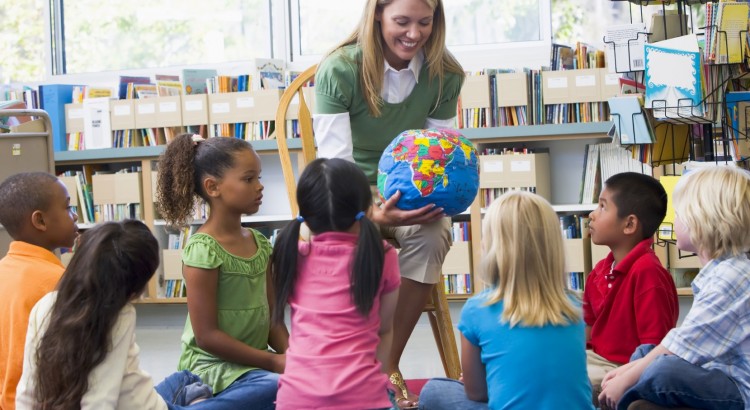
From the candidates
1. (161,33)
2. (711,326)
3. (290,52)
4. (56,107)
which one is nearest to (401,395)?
(711,326)

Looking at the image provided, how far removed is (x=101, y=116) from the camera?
514 centimetres

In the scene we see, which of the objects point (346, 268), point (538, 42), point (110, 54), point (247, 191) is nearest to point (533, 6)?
point (538, 42)

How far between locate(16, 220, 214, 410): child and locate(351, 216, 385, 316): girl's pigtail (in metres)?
0.41

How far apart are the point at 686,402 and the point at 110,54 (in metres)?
4.61

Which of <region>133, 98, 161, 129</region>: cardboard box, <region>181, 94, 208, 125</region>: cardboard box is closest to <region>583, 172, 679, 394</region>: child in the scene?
<region>181, 94, 208, 125</region>: cardboard box

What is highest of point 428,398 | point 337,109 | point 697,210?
point 337,109

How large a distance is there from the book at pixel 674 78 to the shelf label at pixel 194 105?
9.02 ft

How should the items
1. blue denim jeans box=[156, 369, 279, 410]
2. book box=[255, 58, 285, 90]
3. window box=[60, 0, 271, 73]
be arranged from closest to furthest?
blue denim jeans box=[156, 369, 279, 410] → book box=[255, 58, 285, 90] → window box=[60, 0, 271, 73]

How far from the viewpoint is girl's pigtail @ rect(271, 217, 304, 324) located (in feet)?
6.41

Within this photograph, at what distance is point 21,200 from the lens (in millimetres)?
2252

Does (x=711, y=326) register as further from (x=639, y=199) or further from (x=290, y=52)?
(x=290, y=52)

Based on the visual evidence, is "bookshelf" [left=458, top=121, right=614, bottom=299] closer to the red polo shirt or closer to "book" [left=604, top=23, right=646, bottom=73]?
"book" [left=604, top=23, right=646, bottom=73]

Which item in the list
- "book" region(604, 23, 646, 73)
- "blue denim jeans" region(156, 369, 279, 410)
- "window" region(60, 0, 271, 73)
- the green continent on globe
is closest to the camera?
"blue denim jeans" region(156, 369, 279, 410)

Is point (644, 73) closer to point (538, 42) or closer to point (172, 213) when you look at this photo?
point (172, 213)
